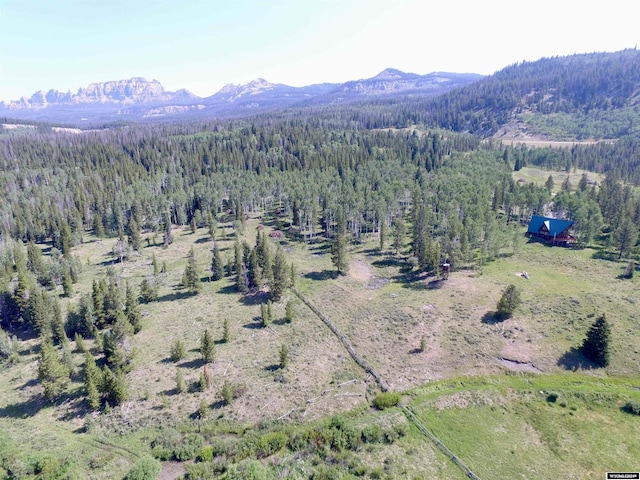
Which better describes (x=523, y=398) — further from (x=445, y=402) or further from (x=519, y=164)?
(x=519, y=164)

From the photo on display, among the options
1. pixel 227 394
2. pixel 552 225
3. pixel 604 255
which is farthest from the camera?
pixel 552 225

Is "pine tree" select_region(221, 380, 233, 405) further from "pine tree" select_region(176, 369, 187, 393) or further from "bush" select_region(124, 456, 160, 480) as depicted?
"bush" select_region(124, 456, 160, 480)

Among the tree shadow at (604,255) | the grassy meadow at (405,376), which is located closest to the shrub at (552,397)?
the grassy meadow at (405,376)

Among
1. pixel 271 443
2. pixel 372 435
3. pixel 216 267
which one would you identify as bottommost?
pixel 372 435

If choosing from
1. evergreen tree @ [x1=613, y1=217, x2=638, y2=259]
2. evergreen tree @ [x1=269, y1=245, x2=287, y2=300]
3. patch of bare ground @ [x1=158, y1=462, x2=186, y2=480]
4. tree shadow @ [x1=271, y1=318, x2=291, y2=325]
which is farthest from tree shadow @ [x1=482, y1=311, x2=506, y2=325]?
patch of bare ground @ [x1=158, y1=462, x2=186, y2=480]

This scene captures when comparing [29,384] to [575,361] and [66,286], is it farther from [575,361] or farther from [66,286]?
[575,361]

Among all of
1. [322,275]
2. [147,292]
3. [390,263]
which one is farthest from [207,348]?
[390,263]

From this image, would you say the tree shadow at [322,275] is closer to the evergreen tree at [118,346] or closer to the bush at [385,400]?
the bush at [385,400]

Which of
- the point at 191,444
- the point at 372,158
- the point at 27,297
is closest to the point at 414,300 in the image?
the point at 191,444
